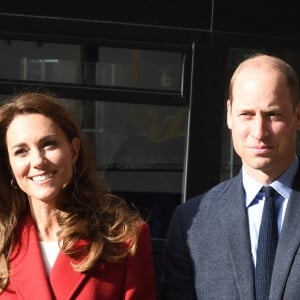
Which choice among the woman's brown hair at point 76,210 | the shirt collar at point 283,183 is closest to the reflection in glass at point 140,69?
the woman's brown hair at point 76,210

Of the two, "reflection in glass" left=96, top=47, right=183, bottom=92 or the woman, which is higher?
"reflection in glass" left=96, top=47, right=183, bottom=92

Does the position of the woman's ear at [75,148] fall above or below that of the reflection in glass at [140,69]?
below

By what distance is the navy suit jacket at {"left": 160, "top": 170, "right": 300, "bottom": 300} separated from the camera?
2250 millimetres

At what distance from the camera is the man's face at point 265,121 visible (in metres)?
2.24

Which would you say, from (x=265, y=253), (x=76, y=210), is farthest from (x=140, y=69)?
(x=265, y=253)

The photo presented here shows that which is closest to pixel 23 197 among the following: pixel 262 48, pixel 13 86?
pixel 13 86

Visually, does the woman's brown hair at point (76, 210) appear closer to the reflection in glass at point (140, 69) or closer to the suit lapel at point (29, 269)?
the suit lapel at point (29, 269)

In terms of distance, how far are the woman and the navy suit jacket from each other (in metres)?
0.11

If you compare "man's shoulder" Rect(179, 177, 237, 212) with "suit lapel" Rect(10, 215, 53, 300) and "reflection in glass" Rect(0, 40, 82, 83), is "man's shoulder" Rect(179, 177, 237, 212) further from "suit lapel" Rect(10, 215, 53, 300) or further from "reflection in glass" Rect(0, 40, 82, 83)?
"reflection in glass" Rect(0, 40, 82, 83)

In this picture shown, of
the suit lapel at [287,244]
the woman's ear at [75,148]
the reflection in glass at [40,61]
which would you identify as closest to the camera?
the suit lapel at [287,244]

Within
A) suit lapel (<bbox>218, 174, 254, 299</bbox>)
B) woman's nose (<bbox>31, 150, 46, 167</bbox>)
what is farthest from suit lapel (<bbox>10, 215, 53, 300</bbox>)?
suit lapel (<bbox>218, 174, 254, 299</bbox>)

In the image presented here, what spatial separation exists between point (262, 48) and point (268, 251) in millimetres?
1991

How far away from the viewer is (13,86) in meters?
3.90

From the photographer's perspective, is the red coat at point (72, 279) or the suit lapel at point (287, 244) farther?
the red coat at point (72, 279)
